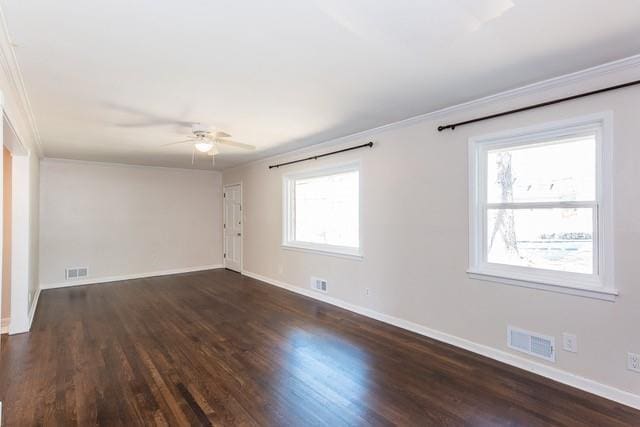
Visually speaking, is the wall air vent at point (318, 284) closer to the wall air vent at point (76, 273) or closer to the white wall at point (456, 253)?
the white wall at point (456, 253)

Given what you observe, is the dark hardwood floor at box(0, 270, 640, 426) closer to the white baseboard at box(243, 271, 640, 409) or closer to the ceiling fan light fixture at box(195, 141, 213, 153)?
the white baseboard at box(243, 271, 640, 409)

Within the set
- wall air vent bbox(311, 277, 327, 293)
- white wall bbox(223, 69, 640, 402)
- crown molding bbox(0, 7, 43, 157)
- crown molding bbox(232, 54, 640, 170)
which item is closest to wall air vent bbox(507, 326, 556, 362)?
white wall bbox(223, 69, 640, 402)

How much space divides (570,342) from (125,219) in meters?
7.19

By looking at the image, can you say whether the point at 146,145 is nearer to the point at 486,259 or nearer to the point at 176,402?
the point at 176,402

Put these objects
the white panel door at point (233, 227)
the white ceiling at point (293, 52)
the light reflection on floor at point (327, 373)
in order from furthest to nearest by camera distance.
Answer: the white panel door at point (233, 227) < the light reflection on floor at point (327, 373) < the white ceiling at point (293, 52)

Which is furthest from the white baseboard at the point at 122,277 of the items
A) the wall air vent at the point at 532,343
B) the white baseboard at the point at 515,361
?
the wall air vent at the point at 532,343

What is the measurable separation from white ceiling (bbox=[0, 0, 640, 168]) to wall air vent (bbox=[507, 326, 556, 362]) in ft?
6.89

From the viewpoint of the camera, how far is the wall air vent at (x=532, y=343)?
8.70 feet

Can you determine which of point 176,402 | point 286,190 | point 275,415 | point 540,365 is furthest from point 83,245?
point 540,365

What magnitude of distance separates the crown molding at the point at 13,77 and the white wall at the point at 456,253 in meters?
3.32

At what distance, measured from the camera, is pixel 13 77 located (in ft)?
7.89

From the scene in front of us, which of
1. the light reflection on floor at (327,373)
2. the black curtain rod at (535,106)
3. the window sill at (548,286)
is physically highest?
the black curtain rod at (535,106)

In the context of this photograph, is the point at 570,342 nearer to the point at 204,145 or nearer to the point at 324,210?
the point at 324,210

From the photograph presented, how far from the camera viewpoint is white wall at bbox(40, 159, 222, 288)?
19.4 feet
